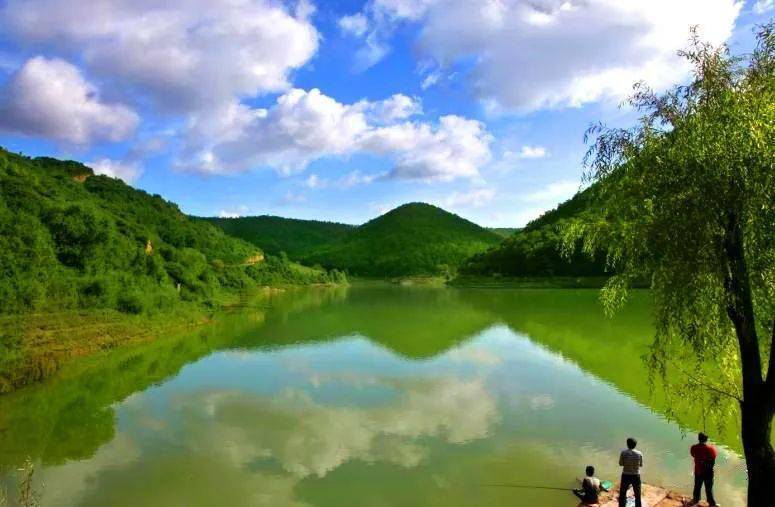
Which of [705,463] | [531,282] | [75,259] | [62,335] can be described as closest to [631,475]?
[705,463]

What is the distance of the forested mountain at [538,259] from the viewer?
344ft

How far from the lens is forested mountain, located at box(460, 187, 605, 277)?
344ft

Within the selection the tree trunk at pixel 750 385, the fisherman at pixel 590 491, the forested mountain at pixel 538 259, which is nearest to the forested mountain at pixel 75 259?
the fisherman at pixel 590 491

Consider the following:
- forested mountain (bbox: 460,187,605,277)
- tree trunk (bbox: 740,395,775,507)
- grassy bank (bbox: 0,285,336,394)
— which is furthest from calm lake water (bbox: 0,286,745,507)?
forested mountain (bbox: 460,187,605,277)

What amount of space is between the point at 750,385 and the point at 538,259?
10844cm

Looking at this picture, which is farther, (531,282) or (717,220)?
(531,282)

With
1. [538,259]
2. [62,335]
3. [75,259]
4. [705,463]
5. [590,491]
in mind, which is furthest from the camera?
[538,259]

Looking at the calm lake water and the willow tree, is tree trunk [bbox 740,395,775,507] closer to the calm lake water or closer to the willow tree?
the willow tree

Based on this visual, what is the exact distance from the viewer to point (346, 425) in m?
19.0

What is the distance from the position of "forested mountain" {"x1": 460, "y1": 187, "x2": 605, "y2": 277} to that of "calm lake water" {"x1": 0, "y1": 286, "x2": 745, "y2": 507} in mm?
70305

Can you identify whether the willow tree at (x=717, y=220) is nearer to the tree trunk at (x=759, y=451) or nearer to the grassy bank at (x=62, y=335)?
the tree trunk at (x=759, y=451)

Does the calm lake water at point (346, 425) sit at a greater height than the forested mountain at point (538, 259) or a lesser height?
lesser

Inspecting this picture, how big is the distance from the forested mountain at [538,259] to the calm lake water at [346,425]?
7031 cm

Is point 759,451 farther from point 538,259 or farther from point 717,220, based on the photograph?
point 538,259
